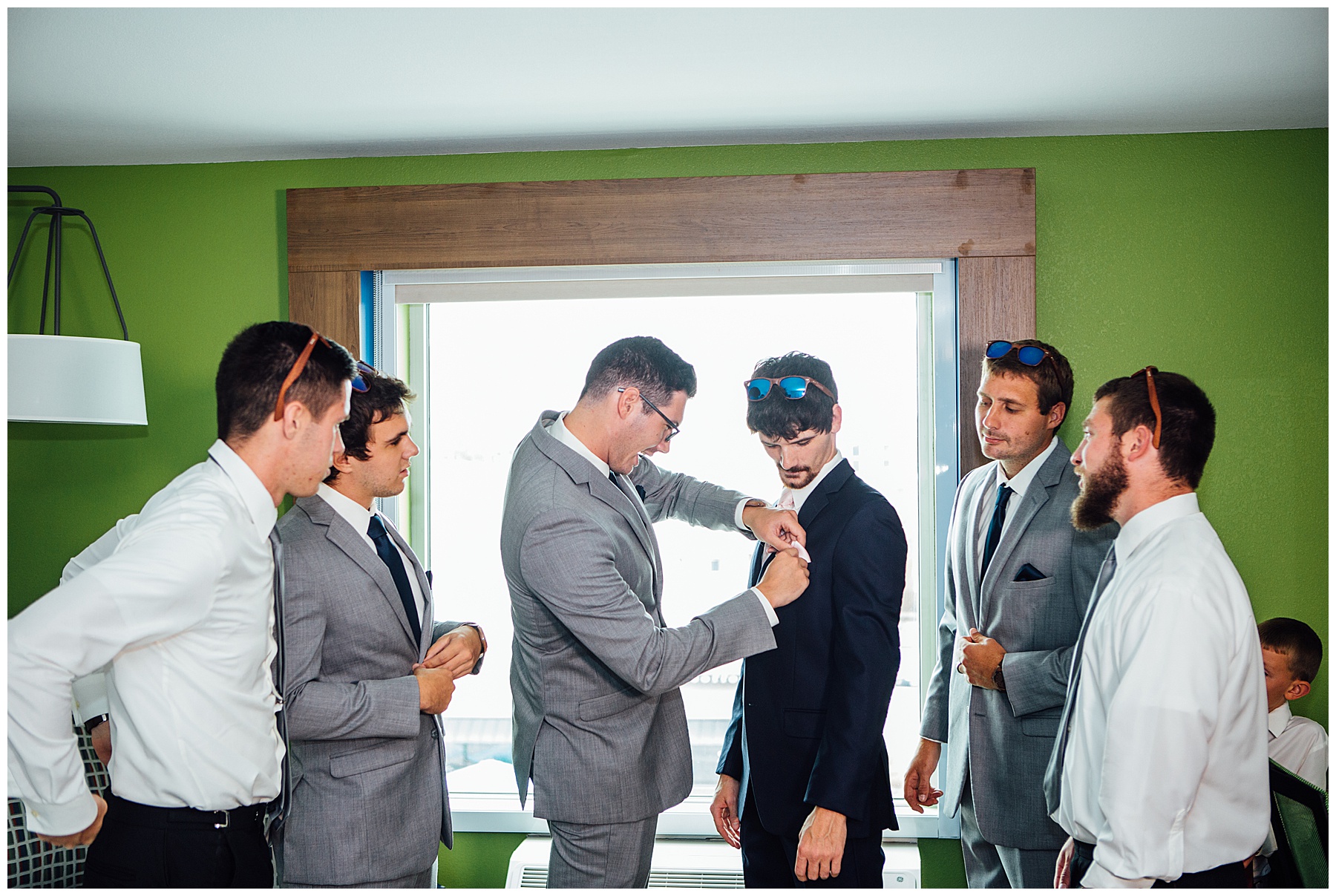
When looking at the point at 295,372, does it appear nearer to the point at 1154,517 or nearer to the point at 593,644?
the point at 593,644

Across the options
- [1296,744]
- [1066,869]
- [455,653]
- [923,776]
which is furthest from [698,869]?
[1296,744]

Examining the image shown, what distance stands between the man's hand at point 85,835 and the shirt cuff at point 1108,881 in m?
1.73

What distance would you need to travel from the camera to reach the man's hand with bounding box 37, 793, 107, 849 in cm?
152

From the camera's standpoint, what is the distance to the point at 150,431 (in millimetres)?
3211

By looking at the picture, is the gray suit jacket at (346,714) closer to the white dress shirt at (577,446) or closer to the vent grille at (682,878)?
the white dress shirt at (577,446)

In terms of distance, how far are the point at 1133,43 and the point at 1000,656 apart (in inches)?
62.3

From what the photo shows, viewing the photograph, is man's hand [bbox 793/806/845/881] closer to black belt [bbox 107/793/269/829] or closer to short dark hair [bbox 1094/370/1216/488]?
short dark hair [bbox 1094/370/1216/488]

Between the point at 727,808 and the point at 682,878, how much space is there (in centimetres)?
67

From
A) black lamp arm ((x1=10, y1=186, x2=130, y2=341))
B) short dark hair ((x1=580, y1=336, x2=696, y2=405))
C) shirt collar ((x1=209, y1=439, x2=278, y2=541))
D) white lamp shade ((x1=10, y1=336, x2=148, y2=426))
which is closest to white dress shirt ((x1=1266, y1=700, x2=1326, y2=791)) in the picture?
short dark hair ((x1=580, y1=336, x2=696, y2=405))

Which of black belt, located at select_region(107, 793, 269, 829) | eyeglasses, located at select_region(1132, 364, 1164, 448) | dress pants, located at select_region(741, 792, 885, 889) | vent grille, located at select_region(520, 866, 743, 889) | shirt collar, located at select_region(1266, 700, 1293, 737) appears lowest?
vent grille, located at select_region(520, 866, 743, 889)

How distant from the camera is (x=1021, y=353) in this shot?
253 cm

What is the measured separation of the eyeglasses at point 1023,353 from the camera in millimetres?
2506

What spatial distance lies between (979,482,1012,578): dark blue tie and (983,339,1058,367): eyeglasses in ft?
1.13

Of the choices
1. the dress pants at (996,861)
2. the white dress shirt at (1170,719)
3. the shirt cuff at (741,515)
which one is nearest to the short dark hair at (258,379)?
the shirt cuff at (741,515)
